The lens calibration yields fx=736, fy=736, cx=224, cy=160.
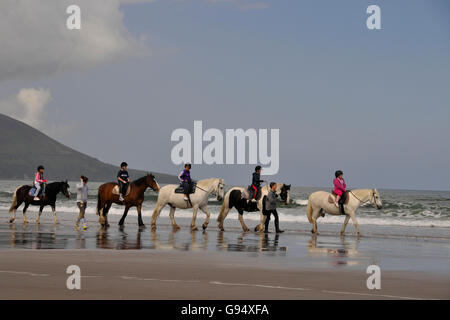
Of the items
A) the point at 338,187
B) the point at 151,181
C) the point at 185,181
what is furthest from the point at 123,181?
the point at 338,187

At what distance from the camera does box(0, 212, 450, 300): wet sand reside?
11312 millimetres

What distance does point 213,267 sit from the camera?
15.1 m

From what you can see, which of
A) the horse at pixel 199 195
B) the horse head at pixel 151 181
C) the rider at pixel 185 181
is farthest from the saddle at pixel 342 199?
the horse head at pixel 151 181

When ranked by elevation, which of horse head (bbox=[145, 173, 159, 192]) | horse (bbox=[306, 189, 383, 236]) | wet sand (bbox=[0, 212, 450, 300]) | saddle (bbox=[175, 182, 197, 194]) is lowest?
wet sand (bbox=[0, 212, 450, 300])

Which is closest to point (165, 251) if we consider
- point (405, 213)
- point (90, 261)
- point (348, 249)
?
point (90, 261)

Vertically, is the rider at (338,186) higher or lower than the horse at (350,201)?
higher

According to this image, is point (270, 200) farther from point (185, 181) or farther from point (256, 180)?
point (185, 181)

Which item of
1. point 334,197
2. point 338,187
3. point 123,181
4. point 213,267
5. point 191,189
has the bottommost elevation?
point 213,267

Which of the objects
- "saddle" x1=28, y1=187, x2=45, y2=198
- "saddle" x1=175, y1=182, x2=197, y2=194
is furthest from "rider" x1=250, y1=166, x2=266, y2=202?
"saddle" x1=28, y1=187, x2=45, y2=198

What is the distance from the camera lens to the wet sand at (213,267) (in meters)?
11.3

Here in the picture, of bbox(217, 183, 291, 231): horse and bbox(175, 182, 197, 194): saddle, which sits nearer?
bbox(217, 183, 291, 231): horse

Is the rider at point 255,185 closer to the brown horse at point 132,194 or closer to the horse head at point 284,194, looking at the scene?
the horse head at point 284,194

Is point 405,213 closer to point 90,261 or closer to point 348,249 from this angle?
point 348,249

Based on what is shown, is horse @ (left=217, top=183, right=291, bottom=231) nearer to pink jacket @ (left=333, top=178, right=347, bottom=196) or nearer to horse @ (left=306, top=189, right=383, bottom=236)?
horse @ (left=306, top=189, right=383, bottom=236)
